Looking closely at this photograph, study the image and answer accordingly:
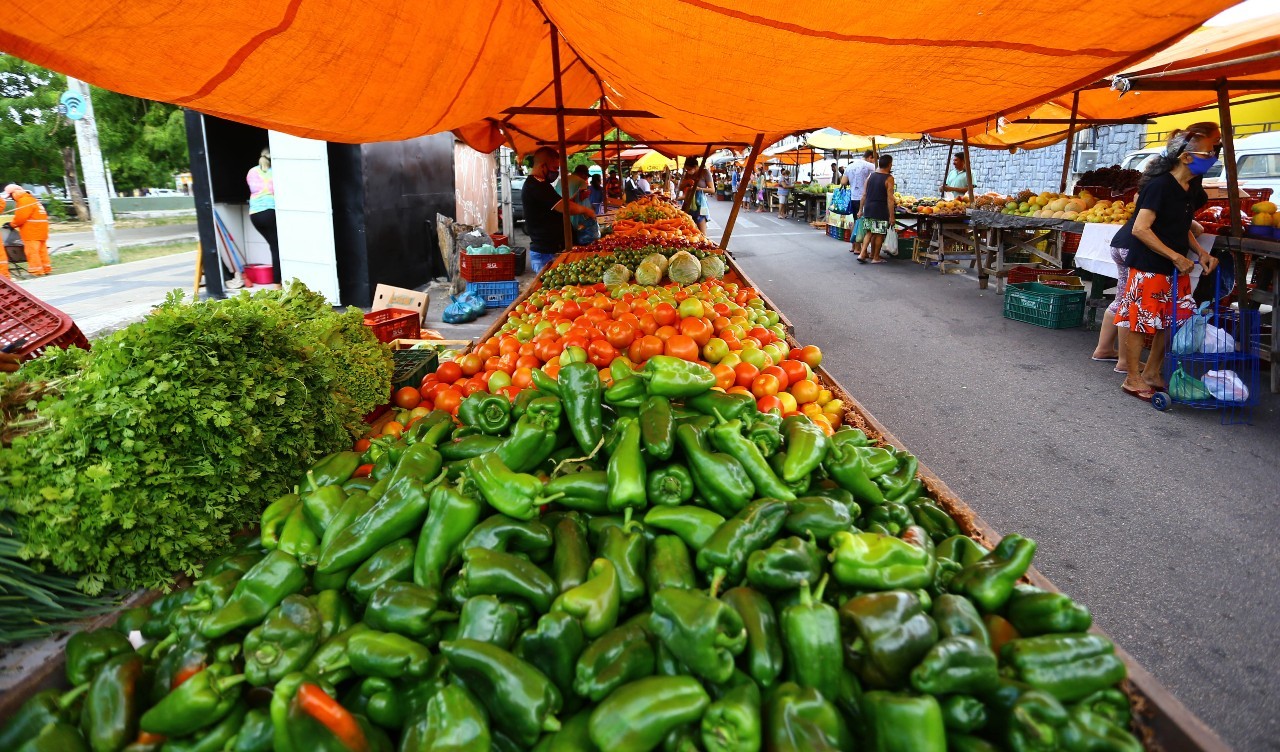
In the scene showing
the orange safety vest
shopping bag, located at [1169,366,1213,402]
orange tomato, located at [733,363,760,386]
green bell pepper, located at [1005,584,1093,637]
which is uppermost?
the orange safety vest

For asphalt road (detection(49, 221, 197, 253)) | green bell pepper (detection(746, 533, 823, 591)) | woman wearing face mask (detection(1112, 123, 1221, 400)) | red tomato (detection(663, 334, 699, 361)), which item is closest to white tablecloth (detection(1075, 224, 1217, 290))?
woman wearing face mask (detection(1112, 123, 1221, 400))

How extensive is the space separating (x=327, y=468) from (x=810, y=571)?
1.74m

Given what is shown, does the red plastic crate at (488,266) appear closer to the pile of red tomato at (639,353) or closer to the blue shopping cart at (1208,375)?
the pile of red tomato at (639,353)

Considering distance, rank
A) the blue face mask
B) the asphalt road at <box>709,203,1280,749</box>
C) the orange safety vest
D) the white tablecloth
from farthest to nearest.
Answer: the orange safety vest < the white tablecloth < the blue face mask < the asphalt road at <box>709,203,1280,749</box>

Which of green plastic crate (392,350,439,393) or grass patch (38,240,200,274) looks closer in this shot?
green plastic crate (392,350,439,393)

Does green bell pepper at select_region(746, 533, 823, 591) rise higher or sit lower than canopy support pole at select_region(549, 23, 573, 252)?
lower

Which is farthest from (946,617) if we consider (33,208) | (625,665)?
(33,208)

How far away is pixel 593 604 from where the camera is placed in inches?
66.9

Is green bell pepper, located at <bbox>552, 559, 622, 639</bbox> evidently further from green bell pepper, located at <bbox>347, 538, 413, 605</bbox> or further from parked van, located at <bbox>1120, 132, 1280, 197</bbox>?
parked van, located at <bbox>1120, 132, 1280, 197</bbox>

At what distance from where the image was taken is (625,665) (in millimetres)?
1587

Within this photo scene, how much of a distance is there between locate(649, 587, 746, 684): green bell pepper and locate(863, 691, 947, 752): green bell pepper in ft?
1.06

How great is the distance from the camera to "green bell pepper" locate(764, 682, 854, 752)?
55.1 inches

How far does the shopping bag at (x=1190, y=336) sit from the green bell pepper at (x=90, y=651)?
25.5 feet

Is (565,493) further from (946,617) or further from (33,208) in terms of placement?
(33,208)
